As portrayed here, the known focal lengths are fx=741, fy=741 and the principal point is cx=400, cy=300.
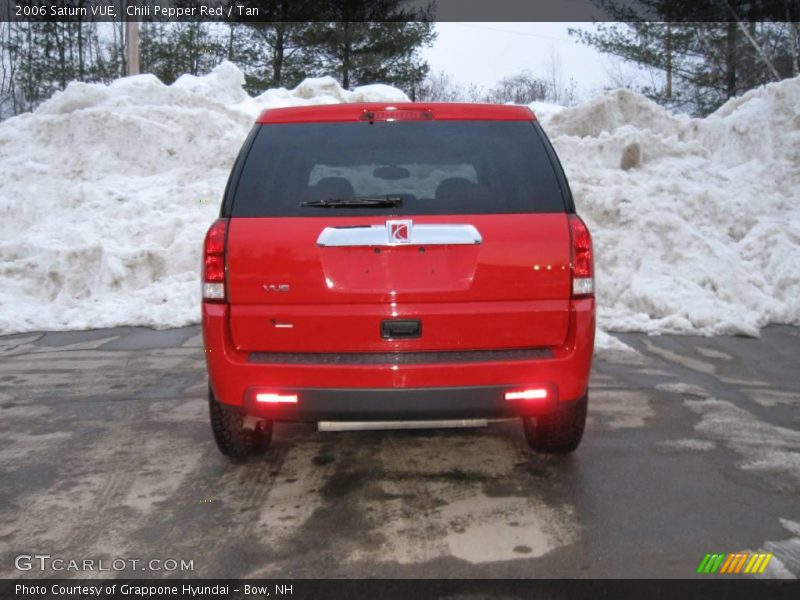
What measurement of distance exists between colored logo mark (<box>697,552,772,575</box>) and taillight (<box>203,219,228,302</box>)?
7.65 feet

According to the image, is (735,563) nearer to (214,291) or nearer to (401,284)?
(401,284)

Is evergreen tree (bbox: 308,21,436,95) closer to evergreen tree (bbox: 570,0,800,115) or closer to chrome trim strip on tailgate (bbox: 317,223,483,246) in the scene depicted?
evergreen tree (bbox: 570,0,800,115)

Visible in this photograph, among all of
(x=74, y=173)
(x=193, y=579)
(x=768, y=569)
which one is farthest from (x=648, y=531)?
(x=74, y=173)

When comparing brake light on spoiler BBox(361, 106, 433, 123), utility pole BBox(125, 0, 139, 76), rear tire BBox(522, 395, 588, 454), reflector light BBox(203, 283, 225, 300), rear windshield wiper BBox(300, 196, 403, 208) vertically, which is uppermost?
utility pole BBox(125, 0, 139, 76)

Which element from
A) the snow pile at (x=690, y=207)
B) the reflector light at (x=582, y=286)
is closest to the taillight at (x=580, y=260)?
the reflector light at (x=582, y=286)

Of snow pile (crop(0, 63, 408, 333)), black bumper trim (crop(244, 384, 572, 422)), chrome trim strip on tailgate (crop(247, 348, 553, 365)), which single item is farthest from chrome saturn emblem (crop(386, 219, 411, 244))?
snow pile (crop(0, 63, 408, 333))

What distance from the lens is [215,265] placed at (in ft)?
11.2

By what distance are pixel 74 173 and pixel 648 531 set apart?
12442mm

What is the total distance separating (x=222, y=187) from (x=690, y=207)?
7454mm

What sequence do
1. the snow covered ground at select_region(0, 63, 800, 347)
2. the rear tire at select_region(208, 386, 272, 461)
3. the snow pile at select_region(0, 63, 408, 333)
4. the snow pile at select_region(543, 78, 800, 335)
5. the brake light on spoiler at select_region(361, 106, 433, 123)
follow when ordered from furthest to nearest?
1. the snow pile at select_region(0, 63, 408, 333)
2. the snow covered ground at select_region(0, 63, 800, 347)
3. the snow pile at select_region(543, 78, 800, 335)
4. the rear tire at select_region(208, 386, 272, 461)
5. the brake light on spoiler at select_region(361, 106, 433, 123)

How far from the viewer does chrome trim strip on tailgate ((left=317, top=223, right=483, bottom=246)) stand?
3.31 metres

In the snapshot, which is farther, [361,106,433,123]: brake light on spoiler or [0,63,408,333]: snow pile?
[0,63,408,333]: snow pile

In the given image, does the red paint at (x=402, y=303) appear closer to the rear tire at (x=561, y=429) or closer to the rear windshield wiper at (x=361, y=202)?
the rear windshield wiper at (x=361, y=202)

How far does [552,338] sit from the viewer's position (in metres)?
3.39
